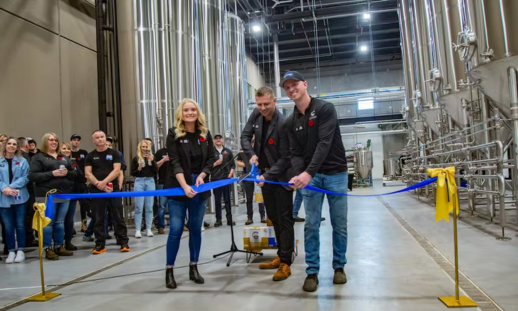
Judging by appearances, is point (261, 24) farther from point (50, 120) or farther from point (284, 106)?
point (50, 120)

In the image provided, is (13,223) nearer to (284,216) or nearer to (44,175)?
(44,175)

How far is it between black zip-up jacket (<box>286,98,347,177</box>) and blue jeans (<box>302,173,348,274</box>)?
77 mm

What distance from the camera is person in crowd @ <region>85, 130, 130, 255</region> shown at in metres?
4.79

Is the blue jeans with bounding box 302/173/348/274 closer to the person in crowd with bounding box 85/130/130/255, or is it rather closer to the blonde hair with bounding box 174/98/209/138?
the blonde hair with bounding box 174/98/209/138

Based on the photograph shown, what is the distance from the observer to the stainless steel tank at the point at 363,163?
16031mm

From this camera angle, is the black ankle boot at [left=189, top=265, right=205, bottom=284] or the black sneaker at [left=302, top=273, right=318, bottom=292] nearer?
the black sneaker at [left=302, top=273, right=318, bottom=292]

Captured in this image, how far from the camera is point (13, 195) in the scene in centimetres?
450

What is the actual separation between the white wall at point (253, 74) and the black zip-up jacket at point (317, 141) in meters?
17.0

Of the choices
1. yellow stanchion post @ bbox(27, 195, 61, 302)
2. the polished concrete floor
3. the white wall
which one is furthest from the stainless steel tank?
yellow stanchion post @ bbox(27, 195, 61, 302)

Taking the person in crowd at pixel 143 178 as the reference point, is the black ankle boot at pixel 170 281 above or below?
below

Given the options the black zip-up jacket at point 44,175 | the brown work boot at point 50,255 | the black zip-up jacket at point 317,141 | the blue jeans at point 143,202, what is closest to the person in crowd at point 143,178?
the blue jeans at point 143,202

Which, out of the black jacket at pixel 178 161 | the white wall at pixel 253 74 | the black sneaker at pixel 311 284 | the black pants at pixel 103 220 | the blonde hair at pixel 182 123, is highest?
the white wall at pixel 253 74

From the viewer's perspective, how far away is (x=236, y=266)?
12.2 feet

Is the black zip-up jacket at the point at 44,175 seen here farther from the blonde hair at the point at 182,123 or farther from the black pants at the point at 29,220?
the blonde hair at the point at 182,123
